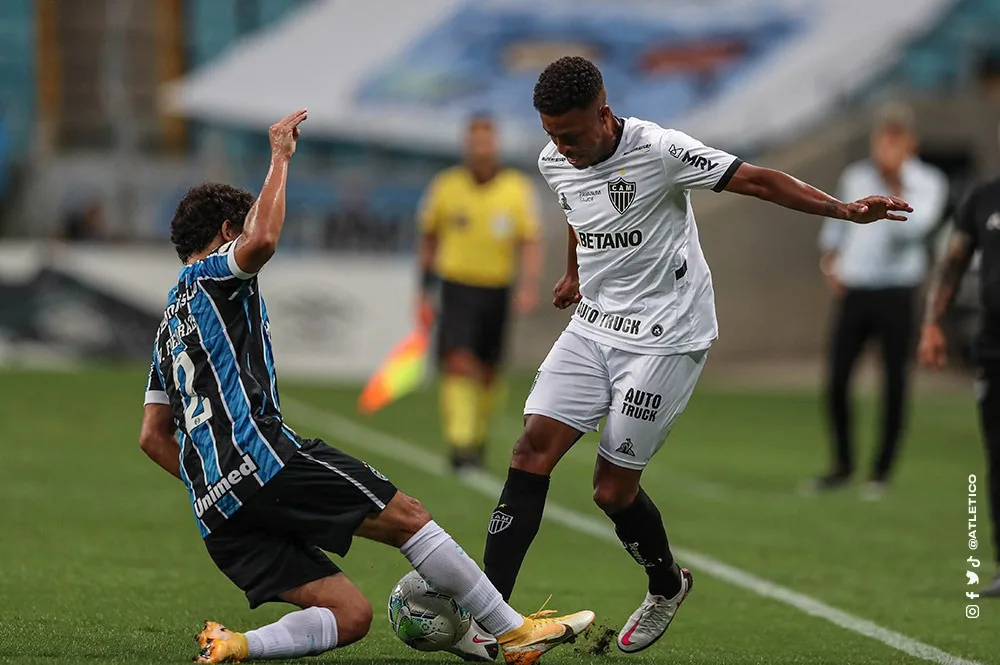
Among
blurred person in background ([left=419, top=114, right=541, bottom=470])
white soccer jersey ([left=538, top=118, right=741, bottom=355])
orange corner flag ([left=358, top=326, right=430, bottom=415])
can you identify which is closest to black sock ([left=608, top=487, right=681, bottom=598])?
white soccer jersey ([left=538, top=118, right=741, bottom=355])

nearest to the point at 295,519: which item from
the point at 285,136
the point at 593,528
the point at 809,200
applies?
the point at 285,136

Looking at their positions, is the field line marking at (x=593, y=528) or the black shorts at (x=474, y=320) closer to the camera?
the field line marking at (x=593, y=528)

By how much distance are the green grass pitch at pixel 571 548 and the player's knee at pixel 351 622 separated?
1.01ft

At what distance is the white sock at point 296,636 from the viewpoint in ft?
16.9

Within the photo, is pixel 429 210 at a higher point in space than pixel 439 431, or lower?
higher

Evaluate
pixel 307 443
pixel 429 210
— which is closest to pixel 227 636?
pixel 307 443

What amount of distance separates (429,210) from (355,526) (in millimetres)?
6954

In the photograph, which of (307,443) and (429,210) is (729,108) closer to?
(429,210)

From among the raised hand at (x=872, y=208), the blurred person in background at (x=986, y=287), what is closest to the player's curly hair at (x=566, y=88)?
the raised hand at (x=872, y=208)

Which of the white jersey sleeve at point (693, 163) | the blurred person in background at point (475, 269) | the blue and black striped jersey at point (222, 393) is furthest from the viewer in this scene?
the blurred person in background at point (475, 269)

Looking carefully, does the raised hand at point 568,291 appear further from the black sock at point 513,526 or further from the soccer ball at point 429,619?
the soccer ball at point 429,619

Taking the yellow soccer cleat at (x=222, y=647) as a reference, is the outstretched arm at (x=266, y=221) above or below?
above

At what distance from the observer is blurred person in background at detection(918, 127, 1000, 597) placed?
7.46 meters

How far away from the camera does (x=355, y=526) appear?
514 cm
